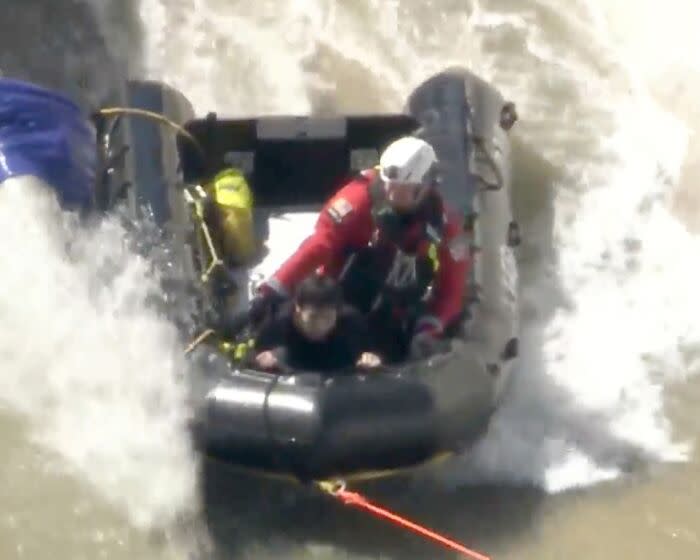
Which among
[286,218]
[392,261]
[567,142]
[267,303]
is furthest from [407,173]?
[567,142]

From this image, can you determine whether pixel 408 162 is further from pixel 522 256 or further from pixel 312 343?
pixel 522 256

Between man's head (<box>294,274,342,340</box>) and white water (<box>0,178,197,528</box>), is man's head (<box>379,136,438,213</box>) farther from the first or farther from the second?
white water (<box>0,178,197,528</box>)

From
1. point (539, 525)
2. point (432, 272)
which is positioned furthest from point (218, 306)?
point (539, 525)

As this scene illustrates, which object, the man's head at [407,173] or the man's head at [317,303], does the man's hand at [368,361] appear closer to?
the man's head at [317,303]

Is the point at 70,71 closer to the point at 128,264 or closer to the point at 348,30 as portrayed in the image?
the point at 348,30

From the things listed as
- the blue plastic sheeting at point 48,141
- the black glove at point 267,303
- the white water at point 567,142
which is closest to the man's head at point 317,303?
the black glove at point 267,303

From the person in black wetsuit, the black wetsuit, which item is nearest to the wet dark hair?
the person in black wetsuit
